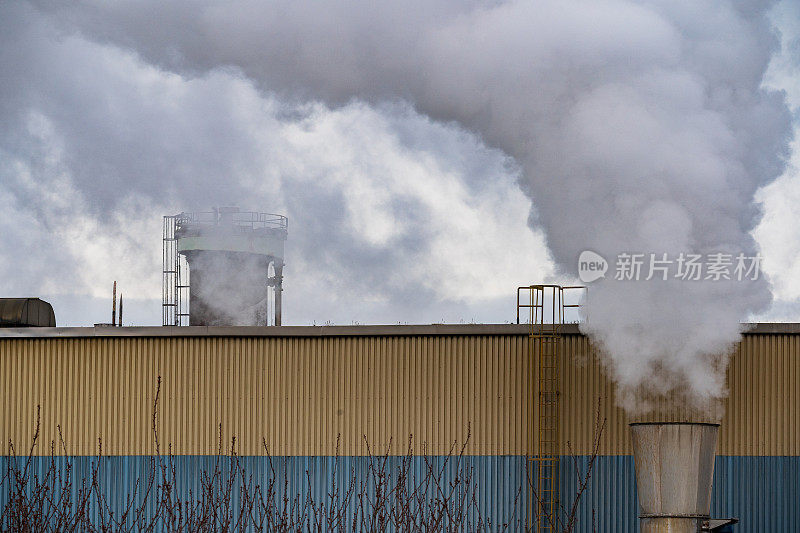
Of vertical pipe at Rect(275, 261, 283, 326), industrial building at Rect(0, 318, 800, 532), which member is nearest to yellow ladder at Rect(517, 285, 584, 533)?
industrial building at Rect(0, 318, 800, 532)

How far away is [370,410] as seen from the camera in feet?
67.8

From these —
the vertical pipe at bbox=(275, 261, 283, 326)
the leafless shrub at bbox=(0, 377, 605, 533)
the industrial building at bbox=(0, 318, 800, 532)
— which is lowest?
the leafless shrub at bbox=(0, 377, 605, 533)

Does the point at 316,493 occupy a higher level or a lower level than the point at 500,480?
lower

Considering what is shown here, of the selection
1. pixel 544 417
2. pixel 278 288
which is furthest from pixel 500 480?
pixel 278 288

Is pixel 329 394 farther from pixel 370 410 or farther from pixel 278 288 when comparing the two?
pixel 278 288

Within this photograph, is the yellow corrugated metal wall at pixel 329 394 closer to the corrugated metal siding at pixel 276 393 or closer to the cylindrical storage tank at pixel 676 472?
the corrugated metal siding at pixel 276 393

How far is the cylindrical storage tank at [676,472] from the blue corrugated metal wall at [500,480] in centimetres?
267

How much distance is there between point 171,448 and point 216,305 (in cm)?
A: 611

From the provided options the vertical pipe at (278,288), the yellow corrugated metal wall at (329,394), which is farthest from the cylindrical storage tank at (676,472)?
the vertical pipe at (278,288)

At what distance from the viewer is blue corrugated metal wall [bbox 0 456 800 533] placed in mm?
19875

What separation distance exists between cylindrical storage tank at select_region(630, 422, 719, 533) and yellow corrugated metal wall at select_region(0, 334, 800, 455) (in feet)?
9.41

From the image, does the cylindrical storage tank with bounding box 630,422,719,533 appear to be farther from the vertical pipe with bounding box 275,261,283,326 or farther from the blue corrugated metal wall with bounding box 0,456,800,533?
the vertical pipe with bounding box 275,261,283,326

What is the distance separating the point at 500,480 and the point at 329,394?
3.33 metres

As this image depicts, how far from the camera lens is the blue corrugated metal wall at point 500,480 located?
1988 centimetres
